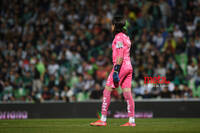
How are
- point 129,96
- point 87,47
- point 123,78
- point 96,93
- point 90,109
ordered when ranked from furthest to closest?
point 87,47 → point 96,93 → point 90,109 → point 123,78 → point 129,96

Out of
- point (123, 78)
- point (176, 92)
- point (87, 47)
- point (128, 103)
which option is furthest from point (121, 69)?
point (87, 47)

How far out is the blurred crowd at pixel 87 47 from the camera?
1811 cm

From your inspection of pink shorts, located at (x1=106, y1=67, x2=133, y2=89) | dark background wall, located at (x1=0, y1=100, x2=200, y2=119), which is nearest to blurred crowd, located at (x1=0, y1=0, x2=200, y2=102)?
dark background wall, located at (x1=0, y1=100, x2=200, y2=119)

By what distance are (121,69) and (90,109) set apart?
6815 mm

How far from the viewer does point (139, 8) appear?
71.0ft

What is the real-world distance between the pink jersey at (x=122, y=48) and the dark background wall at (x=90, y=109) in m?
6.37

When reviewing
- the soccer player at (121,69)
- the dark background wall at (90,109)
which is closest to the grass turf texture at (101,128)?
the soccer player at (121,69)

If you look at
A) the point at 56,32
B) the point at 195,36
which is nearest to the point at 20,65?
the point at 56,32

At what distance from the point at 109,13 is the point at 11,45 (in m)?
5.00

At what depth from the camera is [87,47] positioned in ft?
69.2

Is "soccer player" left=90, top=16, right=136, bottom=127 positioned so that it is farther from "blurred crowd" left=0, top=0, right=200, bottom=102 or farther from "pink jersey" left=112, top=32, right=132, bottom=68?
"blurred crowd" left=0, top=0, right=200, bottom=102

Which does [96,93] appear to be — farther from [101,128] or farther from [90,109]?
[101,128]

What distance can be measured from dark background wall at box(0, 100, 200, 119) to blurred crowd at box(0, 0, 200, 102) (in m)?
0.72

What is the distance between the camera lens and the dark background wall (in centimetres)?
1605
